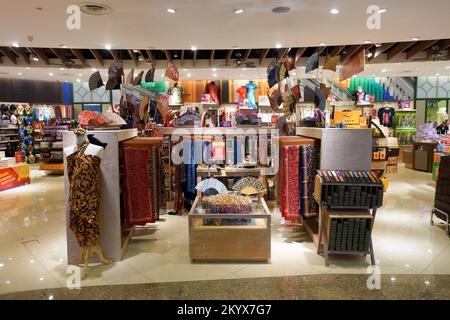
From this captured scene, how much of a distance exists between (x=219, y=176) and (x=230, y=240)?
2.07 metres

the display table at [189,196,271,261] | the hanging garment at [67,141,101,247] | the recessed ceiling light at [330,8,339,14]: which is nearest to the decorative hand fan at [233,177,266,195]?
the display table at [189,196,271,261]

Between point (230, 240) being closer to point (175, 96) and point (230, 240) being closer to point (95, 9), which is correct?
point (95, 9)

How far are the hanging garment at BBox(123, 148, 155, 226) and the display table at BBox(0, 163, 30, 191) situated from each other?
570 cm

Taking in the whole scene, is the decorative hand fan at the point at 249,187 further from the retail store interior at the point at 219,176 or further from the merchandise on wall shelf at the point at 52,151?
the merchandise on wall shelf at the point at 52,151

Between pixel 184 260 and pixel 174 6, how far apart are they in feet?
11.4

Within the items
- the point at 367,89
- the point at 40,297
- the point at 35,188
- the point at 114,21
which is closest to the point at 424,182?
the point at 367,89

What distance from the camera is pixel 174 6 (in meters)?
4.80

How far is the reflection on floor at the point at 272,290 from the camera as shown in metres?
3.21

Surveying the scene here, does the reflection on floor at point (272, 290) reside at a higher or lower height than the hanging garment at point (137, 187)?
lower

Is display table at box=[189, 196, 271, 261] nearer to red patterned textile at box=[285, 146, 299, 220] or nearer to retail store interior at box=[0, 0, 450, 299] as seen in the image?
retail store interior at box=[0, 0, 450, 299]

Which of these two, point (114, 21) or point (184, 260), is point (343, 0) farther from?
point (184, 260)

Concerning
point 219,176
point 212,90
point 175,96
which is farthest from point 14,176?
point 212,90

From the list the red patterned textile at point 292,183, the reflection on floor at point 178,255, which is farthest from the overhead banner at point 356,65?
the reflection on floor at point 178,255

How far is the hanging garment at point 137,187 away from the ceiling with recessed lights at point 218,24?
2115 mm
